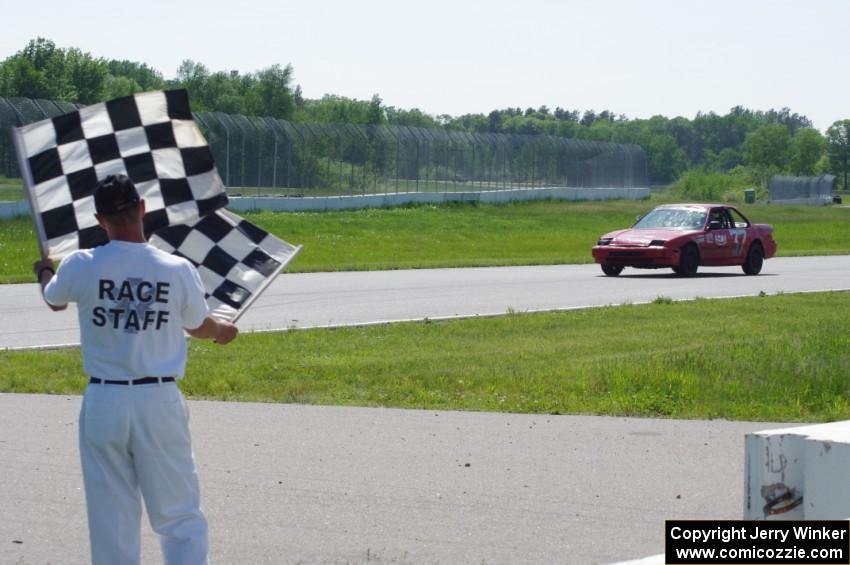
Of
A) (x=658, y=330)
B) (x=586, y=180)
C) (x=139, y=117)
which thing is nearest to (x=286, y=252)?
(x=139, y=117)

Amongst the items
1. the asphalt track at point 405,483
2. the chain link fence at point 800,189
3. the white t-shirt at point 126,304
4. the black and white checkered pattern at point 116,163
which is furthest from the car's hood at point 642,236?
the chain link fence at point 800,189

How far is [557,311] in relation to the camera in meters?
17.3

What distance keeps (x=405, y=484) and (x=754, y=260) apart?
815 inches

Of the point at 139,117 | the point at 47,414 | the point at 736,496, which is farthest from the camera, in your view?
the point at 47,414

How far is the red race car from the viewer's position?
25.0m

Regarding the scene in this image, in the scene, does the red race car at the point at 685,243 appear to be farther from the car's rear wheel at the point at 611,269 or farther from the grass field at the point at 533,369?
the grass field at the point at 533,369

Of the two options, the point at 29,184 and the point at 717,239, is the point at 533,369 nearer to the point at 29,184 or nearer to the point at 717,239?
the point at 29,184

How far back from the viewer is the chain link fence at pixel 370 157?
43.3m

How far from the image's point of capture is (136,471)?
15.9 ft

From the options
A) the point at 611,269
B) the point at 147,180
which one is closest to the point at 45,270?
the point at 147,180

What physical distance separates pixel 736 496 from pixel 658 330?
820 centimetres

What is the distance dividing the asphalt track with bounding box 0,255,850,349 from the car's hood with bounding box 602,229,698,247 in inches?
25.6

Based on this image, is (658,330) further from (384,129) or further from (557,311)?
(384,129)

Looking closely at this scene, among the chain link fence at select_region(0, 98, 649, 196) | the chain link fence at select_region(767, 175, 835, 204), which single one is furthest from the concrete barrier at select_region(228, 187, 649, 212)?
the chain link fence at select_region(767, 175, 835, 204)
